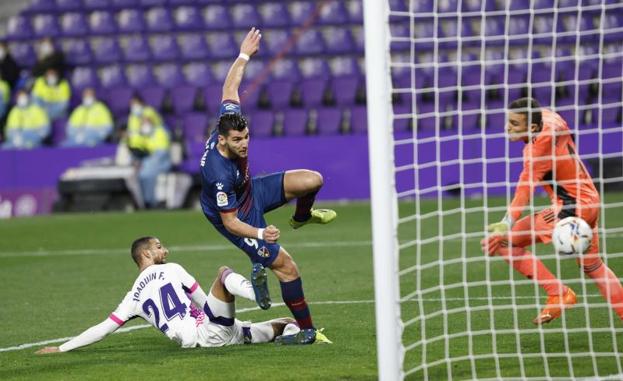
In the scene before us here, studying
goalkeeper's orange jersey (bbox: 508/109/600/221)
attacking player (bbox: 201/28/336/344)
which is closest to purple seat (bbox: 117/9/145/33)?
attacking player (bbox: 201/28/336/344)

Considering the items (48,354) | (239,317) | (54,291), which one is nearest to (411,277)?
(239,317)

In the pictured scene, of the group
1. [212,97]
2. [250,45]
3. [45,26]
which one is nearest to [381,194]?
[250,45]

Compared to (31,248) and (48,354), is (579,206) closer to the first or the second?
(48,354)

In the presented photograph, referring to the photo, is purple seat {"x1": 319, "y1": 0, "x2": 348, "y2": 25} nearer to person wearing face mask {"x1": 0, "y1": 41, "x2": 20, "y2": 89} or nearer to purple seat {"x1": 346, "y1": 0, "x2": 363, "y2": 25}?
purple seat {"x1": 346, "y1": 0, "x2": 363, "y2": 25}

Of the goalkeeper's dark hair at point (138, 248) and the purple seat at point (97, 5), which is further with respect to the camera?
the purple seat at point (97, 5)

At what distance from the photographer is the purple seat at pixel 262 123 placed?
24625 mm

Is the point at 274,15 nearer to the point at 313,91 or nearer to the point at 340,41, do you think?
the point at 340,41

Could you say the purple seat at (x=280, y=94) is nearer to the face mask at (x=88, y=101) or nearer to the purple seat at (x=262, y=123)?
the purple seat at (x=262, y=123)

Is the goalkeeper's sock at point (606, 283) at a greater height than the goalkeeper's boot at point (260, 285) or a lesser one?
lesser

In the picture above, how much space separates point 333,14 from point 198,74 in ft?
10.4

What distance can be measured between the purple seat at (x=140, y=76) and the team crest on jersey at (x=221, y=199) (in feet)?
61.2

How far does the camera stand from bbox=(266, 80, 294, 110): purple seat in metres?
25.2

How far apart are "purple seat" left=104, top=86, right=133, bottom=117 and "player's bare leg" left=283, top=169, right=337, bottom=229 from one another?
17.3m

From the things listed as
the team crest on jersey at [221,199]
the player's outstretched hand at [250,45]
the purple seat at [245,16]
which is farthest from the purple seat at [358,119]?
the team crest on jersey at [221,199]
